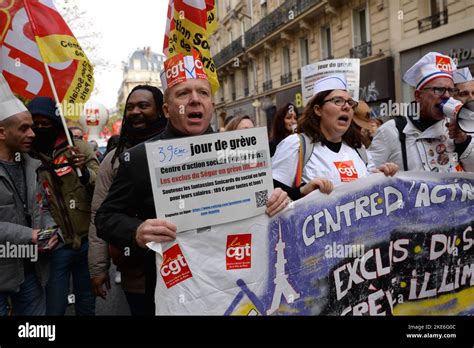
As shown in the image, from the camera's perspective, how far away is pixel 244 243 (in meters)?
2.15

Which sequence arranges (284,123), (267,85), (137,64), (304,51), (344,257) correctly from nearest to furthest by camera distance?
(344,257) → (284,123) → (304,51) → (267,85) → (137,64)

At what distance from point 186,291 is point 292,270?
0.54m

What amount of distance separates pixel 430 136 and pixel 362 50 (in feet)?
36.1

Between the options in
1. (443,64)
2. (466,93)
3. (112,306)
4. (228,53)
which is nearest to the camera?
(443,64)

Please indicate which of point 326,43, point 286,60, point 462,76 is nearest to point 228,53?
point 286,60

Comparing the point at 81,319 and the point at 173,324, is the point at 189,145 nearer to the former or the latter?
the point at 173,324

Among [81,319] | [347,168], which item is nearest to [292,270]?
[347,168]

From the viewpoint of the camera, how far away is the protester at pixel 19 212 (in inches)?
105

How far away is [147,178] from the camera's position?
2141 millimetres

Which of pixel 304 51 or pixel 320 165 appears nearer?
pixel 320 165

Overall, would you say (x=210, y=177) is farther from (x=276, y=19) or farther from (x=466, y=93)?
(x=276, y=19)

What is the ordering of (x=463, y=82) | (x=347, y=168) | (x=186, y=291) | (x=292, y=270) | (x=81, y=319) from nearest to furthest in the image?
(x=186, y=291)
(x=292, y=270)
(x=81, y=319)
(x=347, y=168)
(x=463, y=82)

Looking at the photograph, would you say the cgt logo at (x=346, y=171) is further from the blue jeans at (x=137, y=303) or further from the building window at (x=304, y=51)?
the building window at (x=304, y=51)

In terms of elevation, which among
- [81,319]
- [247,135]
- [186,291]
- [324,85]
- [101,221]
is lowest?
[81,319]
